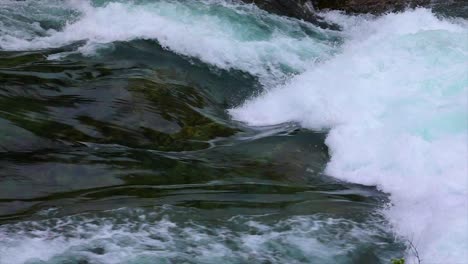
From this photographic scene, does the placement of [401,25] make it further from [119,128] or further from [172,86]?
[119,128]

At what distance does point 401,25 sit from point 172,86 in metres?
5.63

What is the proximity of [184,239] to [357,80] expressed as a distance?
14.5ft

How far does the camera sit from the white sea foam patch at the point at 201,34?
345 inches

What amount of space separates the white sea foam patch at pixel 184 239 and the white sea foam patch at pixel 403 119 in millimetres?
548

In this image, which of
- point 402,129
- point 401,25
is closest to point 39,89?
point 402,129

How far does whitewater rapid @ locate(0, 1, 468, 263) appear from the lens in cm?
568

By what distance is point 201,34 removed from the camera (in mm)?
9352

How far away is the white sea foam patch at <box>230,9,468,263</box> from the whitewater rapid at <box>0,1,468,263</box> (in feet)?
0.05

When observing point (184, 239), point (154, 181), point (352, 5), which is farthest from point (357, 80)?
point (352, 5)

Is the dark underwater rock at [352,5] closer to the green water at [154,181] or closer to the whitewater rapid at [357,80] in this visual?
the whitewater rapid at [357,80]

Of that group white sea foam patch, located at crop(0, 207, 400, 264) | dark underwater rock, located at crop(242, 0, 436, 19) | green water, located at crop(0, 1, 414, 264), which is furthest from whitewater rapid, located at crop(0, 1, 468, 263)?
dark underwater rock, located at crop(242, 0, 436, 19)

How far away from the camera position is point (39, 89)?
22.1 ft

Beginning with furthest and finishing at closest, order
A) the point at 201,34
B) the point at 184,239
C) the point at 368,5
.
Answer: the point at 368,5 → the point at 201,34 → the point at 184,239

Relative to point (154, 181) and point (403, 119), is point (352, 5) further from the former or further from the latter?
point (154, 181)
